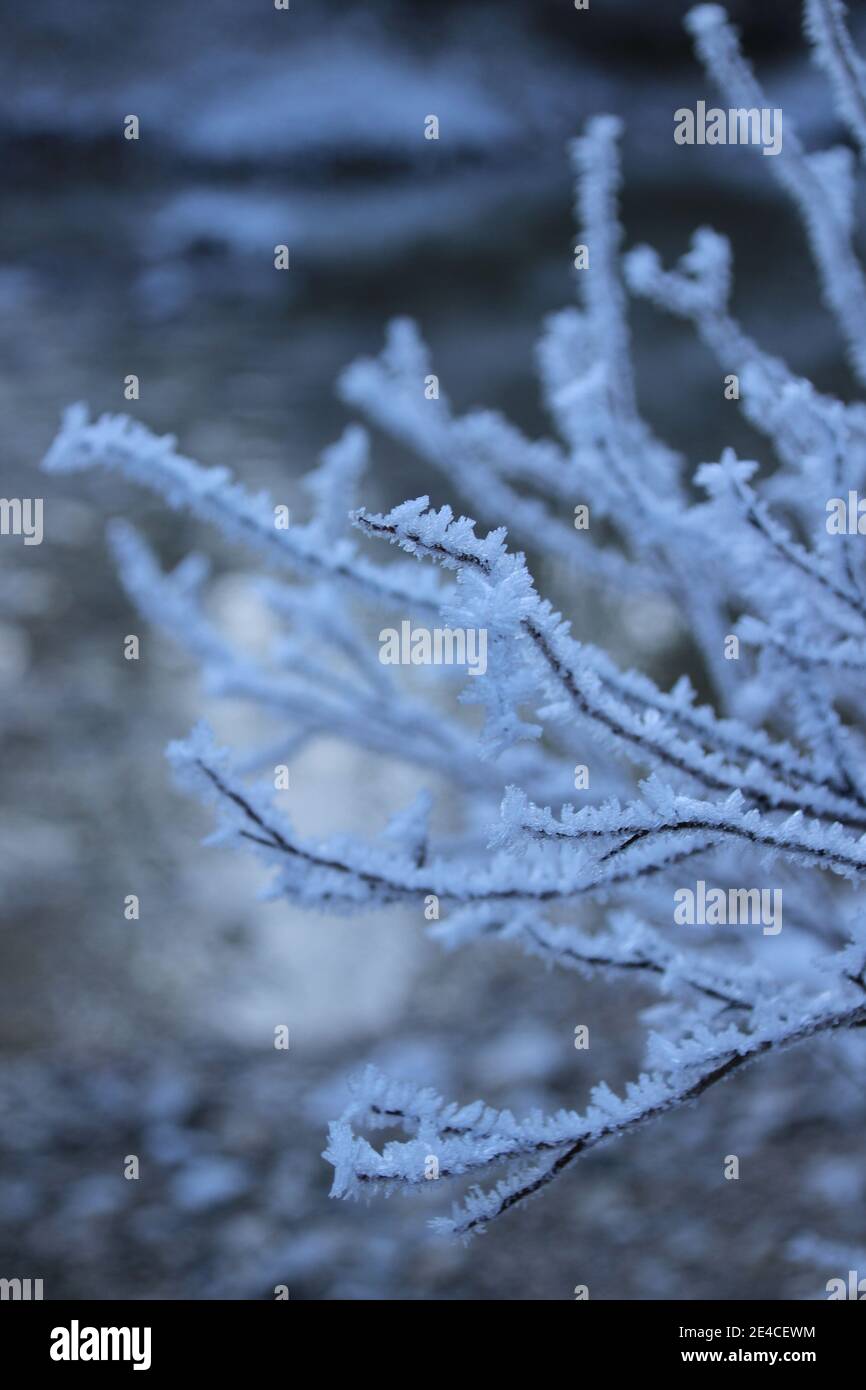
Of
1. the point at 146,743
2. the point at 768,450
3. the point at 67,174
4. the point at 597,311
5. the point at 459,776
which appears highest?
the point at 67,174

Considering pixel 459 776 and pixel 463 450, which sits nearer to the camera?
pixel 459 776

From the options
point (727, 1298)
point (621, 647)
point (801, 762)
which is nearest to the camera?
point (801, 762)

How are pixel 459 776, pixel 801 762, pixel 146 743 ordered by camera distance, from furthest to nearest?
pixel 146 743, pixel 459 776, pixel 801 762

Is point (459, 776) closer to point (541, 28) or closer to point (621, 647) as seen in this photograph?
point (621, 647)

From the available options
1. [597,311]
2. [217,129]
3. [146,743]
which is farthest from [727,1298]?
[217,129]
